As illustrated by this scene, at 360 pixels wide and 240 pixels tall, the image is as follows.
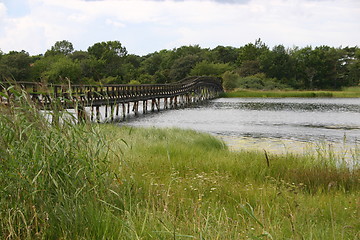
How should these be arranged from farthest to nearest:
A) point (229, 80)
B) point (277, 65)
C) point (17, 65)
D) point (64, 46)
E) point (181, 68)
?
point (64, 46) → point (181, 68) → point (277, 65) → point (229, 80) → point (17, 65)

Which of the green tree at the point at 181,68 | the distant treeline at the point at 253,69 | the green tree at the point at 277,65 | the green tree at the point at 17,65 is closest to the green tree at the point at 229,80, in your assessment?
the distant treeline at the point at 253,69

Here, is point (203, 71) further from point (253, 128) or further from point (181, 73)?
point (253, 128)

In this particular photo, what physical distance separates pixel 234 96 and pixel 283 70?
767 inches

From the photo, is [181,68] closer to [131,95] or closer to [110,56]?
[110,56]

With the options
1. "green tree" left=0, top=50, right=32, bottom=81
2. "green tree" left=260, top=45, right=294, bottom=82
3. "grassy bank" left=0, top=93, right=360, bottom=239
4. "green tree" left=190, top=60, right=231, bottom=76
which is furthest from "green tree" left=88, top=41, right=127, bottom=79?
"grassy bank" left=0, top=93, right=360, bottom=239

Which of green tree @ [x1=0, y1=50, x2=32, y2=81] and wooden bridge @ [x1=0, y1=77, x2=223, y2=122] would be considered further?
green tree @ [x1=0, y1=50, x2=32, y2=81]

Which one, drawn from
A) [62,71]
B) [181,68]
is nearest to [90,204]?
[62,71]

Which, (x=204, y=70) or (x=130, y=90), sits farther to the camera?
(x=204, y=70)

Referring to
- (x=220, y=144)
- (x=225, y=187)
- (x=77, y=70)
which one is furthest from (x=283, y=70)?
(x=225, y=187)

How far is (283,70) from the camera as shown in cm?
8569

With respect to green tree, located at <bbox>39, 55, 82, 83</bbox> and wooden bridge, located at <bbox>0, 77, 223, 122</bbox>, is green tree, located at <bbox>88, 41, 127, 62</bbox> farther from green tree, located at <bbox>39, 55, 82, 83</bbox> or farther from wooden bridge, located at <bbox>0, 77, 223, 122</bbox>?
wooden bridge, located at <bbox>0, 77, 223, 122</bbox>

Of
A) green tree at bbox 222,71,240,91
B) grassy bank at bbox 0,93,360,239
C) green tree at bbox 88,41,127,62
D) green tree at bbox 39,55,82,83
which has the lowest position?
grassy bank at bbox 0,93,360,239

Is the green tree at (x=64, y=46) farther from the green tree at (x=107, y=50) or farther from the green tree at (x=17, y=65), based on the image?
the green tree at (x=17, y=65)

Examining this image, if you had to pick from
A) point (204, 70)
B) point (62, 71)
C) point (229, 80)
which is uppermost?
point (204, 70)
